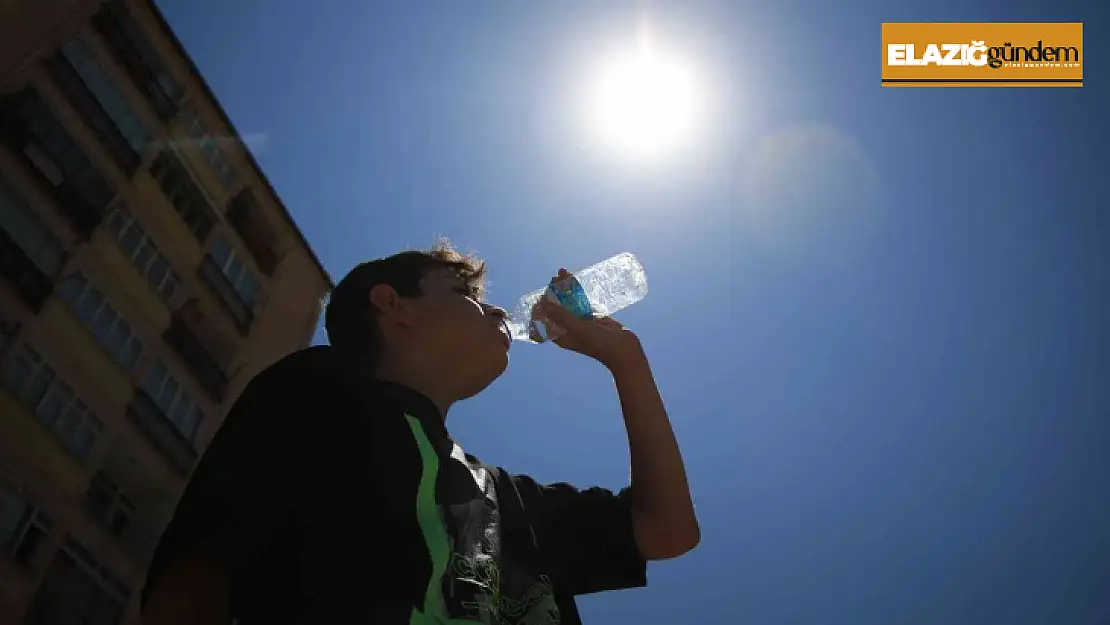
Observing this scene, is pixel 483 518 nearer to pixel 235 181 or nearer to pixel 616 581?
pixel 616 581

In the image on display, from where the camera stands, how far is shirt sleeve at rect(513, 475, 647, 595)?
244cm

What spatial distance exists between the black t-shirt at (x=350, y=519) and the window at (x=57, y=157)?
13822 millimetres

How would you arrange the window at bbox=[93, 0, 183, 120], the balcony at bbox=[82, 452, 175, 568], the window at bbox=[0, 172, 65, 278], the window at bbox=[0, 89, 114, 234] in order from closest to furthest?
the window at bbox=[0, 172, 65, 278]
the window at bbox=[0, 89, 114, 234]
the balcony at bbox=[82, 452, 175, 568]
the window at bbox=[93, 0, 183, 120]

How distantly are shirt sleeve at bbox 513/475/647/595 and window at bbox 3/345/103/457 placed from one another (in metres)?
12.2

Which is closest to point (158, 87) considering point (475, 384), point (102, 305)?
point (102, 305)

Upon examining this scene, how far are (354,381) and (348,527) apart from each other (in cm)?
52

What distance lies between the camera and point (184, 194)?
647 inches

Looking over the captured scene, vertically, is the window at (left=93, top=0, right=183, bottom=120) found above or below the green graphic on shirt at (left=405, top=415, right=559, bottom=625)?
above

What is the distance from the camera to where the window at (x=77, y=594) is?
36.2ft

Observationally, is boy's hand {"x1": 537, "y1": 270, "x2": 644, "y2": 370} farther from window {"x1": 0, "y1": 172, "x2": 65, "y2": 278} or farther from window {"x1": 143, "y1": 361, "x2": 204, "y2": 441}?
window {"x1": 143, "y1": 361, "x2": 204, "y2": 441}

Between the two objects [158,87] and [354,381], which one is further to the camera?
[158,87]

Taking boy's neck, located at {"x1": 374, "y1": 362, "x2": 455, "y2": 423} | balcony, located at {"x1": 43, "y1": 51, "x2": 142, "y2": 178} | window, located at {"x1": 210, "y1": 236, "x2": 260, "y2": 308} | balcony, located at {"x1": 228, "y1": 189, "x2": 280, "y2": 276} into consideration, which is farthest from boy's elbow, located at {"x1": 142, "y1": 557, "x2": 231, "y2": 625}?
balcony, located at {"x1": 228, "y1": 189, "x2": 280, "y2": 276}

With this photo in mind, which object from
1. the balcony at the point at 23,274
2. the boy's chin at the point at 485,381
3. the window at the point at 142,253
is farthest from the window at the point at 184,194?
the boy's chin at the point at 485,381

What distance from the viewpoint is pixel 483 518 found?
6.94 ft
